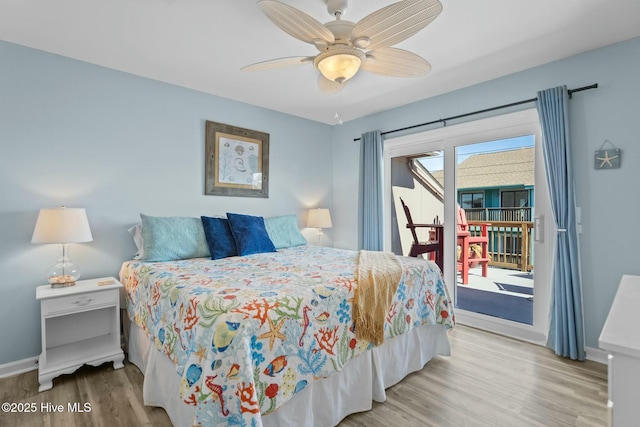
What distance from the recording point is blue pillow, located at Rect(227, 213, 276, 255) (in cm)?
284

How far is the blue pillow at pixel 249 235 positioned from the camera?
112 inches

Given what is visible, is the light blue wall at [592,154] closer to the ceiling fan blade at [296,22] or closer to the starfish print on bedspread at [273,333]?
the ceiling fan blade at [296,22]

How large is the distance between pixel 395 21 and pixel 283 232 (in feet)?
7.81

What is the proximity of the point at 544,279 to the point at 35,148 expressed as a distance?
4.42m

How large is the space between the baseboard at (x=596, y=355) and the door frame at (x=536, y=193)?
31 cm

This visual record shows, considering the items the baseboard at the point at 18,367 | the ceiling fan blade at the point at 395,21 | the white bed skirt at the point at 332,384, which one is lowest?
the baseboard at the point at 18,367

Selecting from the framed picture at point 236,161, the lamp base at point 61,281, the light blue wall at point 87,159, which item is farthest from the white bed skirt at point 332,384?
the framed picture at point 236,161

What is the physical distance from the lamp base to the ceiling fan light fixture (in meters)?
2.40

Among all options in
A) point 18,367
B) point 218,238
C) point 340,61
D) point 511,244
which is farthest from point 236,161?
point 511,244

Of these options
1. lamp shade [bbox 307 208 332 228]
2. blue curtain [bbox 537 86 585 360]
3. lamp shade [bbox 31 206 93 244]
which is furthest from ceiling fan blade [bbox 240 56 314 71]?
lamp shade [bbox 307 208 332 228]

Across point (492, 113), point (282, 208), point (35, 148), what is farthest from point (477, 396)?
point (35, 148)

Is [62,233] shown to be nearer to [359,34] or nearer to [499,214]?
[359,34]

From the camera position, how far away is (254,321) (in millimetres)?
1324

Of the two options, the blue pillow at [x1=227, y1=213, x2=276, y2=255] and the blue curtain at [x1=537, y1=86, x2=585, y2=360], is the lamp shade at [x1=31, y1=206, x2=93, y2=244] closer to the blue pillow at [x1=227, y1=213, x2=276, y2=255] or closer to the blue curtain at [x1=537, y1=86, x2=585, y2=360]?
the blue pillow at [x1=227, y1=213, x2=276, y2=255]
